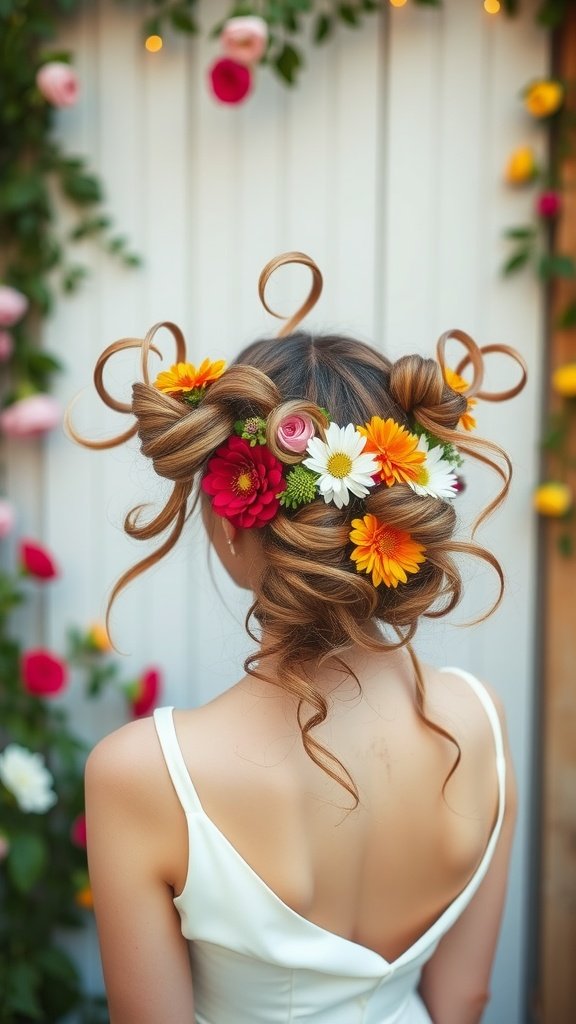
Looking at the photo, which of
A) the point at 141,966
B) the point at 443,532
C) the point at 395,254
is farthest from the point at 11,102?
the point at 141,966

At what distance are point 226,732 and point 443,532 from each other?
0.32m

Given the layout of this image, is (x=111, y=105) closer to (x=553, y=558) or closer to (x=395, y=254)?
(x=395, y=254)

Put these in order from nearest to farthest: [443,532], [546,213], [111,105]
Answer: [443,532] → [546,213] → [111,105]

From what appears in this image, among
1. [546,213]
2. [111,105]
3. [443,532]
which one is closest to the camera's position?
[443,532]

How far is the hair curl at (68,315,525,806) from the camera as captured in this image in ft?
2.89

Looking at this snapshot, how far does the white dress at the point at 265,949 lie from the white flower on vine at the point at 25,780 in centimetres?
70

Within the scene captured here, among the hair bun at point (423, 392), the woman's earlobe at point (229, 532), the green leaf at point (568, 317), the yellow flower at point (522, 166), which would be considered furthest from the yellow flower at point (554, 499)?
the woman's earlobe at point (229, 532)

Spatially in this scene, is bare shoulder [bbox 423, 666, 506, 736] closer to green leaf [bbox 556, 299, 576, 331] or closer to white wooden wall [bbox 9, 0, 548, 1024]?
white wooden wall [bbox 9, 0, 548, 1024]

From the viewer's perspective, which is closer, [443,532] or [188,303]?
[443,532]

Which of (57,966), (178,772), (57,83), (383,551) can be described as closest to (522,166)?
(57,83)

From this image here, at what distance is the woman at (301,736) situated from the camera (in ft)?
2.92

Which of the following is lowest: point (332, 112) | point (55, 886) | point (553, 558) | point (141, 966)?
point (55, 886)

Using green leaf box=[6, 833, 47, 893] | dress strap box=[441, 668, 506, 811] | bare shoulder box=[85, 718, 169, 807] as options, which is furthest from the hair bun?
green leaf box=[6, 833, 47, 893]

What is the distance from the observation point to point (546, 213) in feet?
5.49
